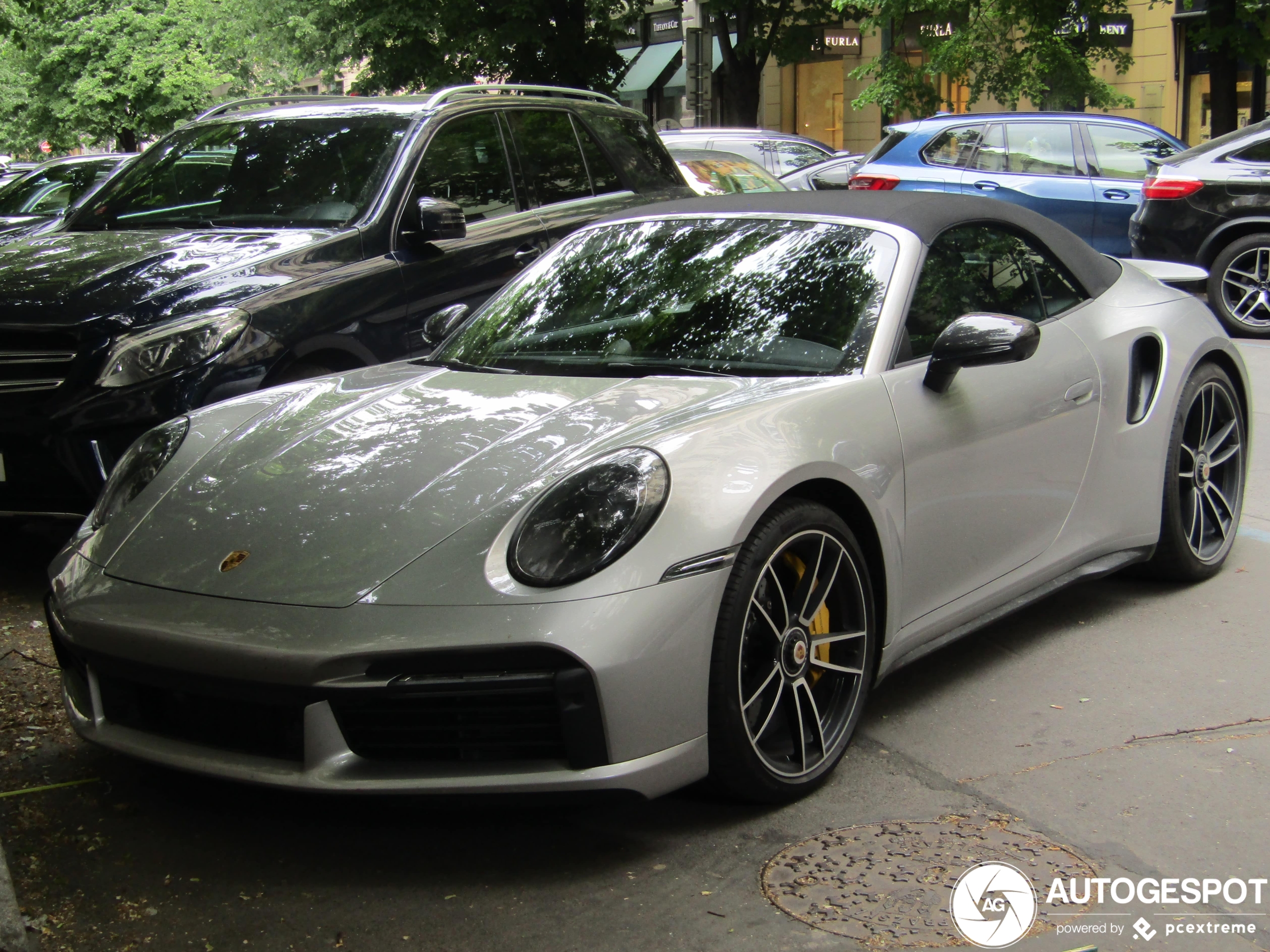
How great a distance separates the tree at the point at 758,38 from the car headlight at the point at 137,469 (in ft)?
74.0

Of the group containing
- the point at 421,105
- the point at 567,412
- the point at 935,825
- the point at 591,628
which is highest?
the point at 421,105

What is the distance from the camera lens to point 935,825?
329 cm

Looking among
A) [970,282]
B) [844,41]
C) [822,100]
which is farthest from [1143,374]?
[822,100]

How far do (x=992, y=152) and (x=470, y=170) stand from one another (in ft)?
26.2

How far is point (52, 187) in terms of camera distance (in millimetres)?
14875

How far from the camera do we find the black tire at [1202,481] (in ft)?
16.0

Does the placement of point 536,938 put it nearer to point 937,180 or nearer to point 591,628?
point 591,628

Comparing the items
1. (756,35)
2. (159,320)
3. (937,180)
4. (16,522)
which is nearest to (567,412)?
(159,320)

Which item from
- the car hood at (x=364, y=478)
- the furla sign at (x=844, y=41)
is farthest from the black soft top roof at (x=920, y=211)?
the furla sign at (x=844, y=41)

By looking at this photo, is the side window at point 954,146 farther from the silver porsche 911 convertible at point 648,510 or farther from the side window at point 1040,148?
the silver porsche 911 convertible at point 648,510

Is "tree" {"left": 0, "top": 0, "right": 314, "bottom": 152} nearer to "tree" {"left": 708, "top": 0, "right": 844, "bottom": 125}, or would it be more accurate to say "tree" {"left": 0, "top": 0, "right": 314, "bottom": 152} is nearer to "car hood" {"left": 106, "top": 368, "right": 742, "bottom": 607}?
"tree" {"left": 708, "top": 0, "right": 844, "bottom": 125}

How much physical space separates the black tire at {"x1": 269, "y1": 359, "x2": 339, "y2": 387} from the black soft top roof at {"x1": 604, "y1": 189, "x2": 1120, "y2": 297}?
145 centimetres

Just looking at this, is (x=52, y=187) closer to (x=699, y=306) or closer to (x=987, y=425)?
(x=699, y=306)

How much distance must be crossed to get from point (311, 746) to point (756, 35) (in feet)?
81.2
